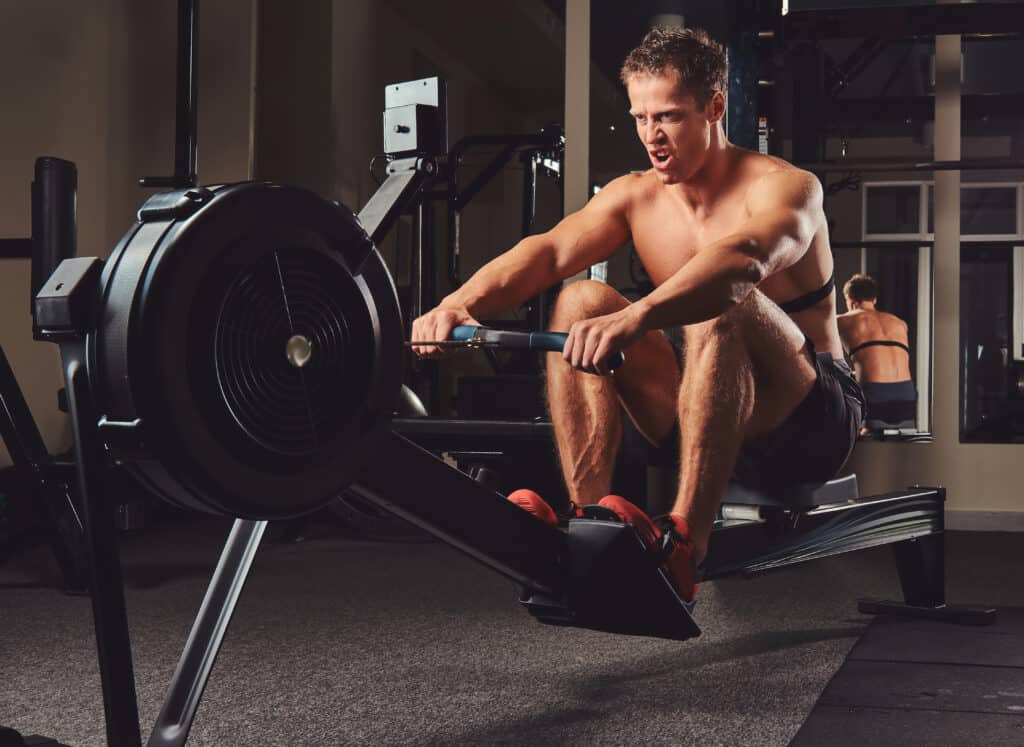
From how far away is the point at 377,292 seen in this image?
1394 mm

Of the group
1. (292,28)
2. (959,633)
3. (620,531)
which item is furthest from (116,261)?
(292,28)

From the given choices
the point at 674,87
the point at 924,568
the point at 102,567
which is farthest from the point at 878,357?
the point at 102,567

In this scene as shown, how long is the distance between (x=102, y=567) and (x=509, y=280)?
2.91ft

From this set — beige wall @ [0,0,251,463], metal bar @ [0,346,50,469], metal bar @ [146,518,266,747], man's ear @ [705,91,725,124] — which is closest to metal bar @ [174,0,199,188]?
metal bar @ [0,346,50,469]

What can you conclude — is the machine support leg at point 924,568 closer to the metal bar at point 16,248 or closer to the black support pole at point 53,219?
the black support pole at point 53,219

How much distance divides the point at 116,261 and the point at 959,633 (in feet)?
6.19

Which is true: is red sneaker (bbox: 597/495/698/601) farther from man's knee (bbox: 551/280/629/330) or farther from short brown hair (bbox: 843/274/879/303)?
short brown hair (bbox: 843/274/879/303)

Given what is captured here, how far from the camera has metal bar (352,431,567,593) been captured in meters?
1.40

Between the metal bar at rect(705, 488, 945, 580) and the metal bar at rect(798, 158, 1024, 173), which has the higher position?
the metal bar at rect(798, 158, 1024, 173)

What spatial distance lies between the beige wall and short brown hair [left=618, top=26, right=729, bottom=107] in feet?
9.88

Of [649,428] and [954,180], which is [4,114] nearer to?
[649,428]

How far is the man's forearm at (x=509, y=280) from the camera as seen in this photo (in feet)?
5.94

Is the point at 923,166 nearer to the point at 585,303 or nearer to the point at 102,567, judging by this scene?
the point at 585,303

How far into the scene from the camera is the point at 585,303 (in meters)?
1.81
